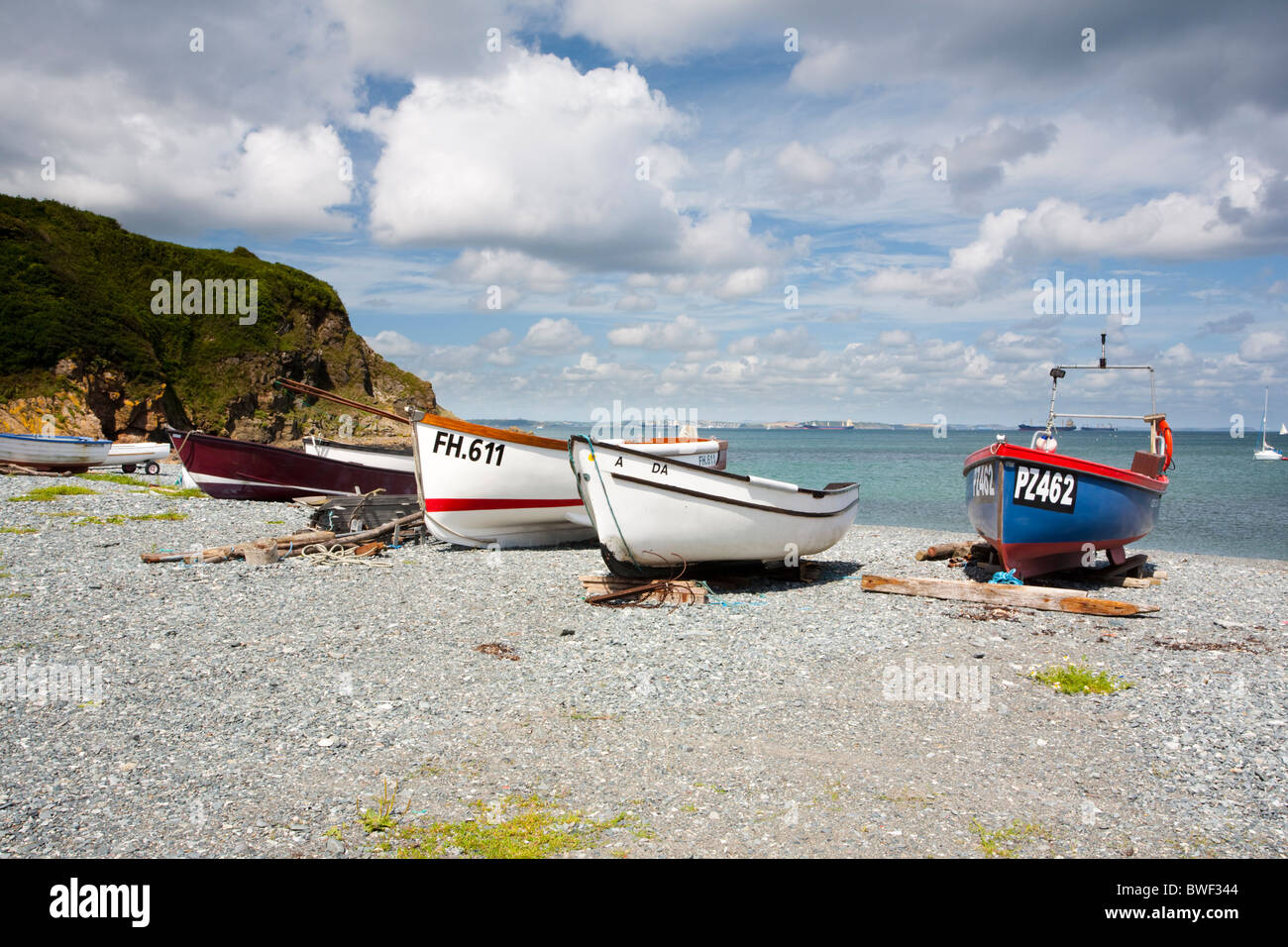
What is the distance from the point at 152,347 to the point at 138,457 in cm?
1683

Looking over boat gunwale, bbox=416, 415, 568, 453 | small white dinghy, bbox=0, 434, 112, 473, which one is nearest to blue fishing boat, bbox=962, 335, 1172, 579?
boat gunwale, bbox=416, 415, 568, 453

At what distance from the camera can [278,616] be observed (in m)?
10.9

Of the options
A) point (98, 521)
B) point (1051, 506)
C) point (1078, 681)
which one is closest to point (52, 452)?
point (98, 521)

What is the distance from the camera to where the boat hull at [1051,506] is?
13570mm

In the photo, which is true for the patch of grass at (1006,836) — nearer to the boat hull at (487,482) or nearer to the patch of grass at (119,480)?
the boat hull at (487,482)

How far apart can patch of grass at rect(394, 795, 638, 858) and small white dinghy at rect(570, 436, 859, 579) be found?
7.35m

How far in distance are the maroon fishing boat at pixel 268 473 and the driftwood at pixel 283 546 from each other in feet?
23.2

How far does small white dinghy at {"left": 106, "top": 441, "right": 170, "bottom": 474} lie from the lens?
35.4 meters

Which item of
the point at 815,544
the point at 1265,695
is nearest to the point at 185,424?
the point at 815,544

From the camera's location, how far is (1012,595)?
1246 cm

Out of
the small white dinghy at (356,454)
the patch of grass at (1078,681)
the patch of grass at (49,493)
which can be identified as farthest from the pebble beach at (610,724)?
the small white dinghy at (356,454)

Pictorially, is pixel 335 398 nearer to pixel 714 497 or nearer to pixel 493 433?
pixel 493 433
